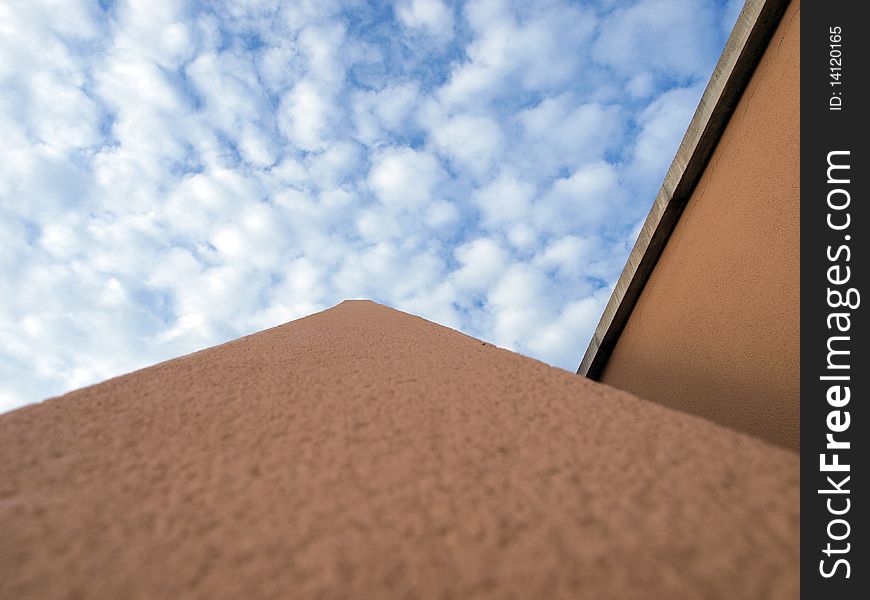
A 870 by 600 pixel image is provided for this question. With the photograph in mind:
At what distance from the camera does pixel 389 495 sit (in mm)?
995

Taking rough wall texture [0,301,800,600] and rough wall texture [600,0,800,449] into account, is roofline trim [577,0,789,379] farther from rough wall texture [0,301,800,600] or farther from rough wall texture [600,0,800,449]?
rough wall texture [0,301,800,600]

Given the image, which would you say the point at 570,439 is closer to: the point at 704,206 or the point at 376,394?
the point at 376,394

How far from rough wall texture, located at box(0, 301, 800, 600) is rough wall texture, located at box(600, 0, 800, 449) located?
1.64 meters

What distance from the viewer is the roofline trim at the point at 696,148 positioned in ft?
8.92
